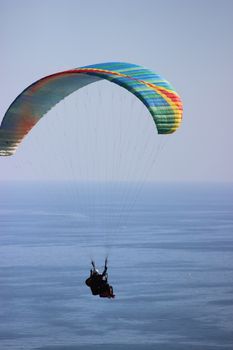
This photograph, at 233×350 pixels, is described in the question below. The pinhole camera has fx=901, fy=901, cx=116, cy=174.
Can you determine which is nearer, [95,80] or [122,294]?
[95,80]

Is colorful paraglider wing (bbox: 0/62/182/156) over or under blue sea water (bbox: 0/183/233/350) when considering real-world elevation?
under

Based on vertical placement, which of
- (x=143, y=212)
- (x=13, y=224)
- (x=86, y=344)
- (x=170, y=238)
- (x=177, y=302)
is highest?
(x=143, y=212)

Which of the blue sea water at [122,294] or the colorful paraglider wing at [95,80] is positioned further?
the blue sea water at [122,294]

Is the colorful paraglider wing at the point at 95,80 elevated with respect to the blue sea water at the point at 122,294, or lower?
lower

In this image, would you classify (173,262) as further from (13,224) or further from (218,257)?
(13,224)

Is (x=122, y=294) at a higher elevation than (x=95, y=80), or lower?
higher

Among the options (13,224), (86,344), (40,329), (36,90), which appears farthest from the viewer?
(13,224)

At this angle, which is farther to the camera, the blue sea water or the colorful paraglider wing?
the blue sea water

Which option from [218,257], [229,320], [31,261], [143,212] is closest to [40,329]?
[229,320]
